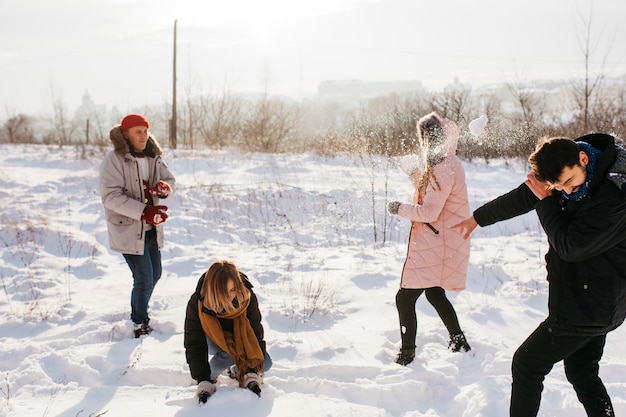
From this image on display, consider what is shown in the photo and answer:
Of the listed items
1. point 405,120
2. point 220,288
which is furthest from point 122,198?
point 405,120

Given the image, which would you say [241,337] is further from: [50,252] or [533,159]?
[50,252]

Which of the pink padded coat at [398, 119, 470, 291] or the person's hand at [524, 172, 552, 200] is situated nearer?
the person's hand at [524, 172, 552, 200]

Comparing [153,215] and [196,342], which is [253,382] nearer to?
[196,342]

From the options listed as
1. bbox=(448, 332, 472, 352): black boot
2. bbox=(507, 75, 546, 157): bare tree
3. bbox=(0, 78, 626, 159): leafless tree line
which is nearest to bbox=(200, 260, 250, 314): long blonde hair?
bbox=(448, 332, 472, 352): black boot

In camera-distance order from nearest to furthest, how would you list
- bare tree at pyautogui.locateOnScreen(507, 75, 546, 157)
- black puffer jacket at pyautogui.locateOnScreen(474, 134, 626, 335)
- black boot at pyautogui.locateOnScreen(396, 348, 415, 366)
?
black puffer jacket at pyautogui.locateOnScreen(474, 134, 626, 335) < black boot at pyautogui.locateOnScreen(396, 348, 415, 366) < bare tree at pyautogui.locateOnScreen(507, 75, 546, 157)

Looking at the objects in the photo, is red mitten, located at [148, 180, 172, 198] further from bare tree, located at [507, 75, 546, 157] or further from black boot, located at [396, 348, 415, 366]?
bare tree, located at [507, 75, 546, 157]

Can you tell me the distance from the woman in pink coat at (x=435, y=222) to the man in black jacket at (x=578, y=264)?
2.77ft

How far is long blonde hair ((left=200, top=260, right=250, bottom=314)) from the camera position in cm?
299

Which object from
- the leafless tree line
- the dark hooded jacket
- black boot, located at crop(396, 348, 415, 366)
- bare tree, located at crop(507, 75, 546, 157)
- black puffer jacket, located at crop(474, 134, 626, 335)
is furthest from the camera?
the leafless tree line

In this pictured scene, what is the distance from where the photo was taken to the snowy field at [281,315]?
3010mm

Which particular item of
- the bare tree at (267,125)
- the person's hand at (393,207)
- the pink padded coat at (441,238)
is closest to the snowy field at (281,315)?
the pink padded coat at (441,238)

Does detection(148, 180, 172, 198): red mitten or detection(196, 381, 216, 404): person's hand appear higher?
detection(148, 180, 172, 198): red mitten

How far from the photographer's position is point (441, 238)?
10.9 feet

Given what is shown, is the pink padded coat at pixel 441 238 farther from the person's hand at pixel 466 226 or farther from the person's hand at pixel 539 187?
the person's hand at pixel 539 187
